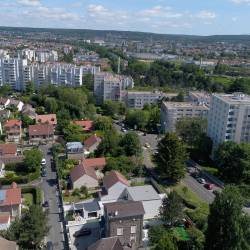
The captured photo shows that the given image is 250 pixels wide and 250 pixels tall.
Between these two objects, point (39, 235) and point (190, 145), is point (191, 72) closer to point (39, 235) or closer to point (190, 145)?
point (190, 145)

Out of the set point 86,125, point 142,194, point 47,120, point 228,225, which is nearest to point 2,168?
point 47,120

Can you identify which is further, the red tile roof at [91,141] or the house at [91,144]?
the red tile roof at [91,141]

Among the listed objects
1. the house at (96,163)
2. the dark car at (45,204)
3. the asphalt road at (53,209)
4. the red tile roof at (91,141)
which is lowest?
the asphalt road at (53,209)

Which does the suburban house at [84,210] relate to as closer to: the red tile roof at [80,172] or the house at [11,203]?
the house at [11,203]

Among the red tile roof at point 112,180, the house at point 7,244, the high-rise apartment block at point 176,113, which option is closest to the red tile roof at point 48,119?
the high-rise apartment block at point 176,113

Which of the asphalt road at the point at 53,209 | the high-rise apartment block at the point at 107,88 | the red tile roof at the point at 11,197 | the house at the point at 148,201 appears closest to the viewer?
the asphalt road at the point at 53,209

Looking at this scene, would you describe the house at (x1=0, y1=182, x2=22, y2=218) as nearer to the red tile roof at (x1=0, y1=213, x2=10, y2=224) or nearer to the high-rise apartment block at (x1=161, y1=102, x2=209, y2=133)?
the red tile roof at (x1=0, y1=213, x2=10, y2=224)

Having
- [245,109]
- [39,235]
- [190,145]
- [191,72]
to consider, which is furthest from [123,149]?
[191,72]
